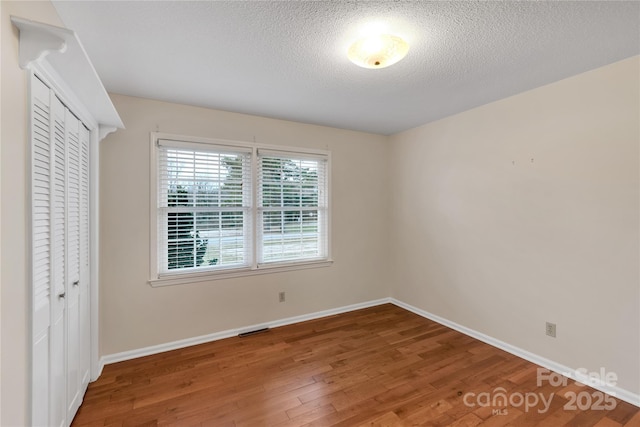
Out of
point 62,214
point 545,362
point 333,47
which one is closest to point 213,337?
point 62,214

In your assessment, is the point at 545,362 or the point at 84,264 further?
the point at 545,362

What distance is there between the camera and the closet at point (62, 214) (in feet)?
4.16

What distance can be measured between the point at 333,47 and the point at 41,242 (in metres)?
1.97

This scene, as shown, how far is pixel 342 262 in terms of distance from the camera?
3.88 m

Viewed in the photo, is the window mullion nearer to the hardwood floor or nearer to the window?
the window

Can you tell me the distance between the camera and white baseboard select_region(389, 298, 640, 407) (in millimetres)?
2086

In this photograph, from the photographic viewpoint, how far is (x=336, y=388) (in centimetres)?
223

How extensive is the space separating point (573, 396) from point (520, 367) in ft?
1.32

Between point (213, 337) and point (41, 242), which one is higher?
point (41, 242)

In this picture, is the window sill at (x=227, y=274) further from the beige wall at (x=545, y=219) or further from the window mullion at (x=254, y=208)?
the beige wall at (x=545, y=219)

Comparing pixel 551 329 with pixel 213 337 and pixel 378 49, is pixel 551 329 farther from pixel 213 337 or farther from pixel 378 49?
pixel 213 337

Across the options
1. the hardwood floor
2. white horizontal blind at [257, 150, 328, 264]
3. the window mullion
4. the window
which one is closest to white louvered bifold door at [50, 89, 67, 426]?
the hardwood floor

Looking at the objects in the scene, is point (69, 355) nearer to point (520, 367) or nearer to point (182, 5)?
point (182, 5)

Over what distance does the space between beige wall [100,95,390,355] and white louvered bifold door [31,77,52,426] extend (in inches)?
49.7
